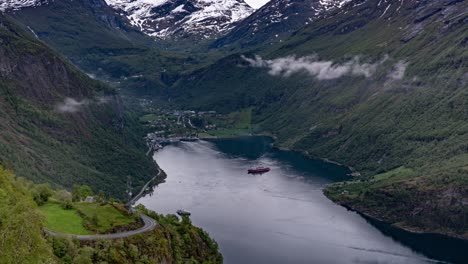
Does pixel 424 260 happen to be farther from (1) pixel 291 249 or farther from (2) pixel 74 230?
(2) pixel 74 230

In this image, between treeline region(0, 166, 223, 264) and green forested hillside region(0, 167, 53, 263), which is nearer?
green forested hillside region(0, 167, 53, 263)

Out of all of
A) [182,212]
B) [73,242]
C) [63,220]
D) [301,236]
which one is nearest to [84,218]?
[63,220]

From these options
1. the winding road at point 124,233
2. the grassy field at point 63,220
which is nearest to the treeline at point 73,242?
the winding road at point 124,233

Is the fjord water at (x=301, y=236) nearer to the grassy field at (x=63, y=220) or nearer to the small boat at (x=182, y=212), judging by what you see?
the small boat at (x=182, y=212)

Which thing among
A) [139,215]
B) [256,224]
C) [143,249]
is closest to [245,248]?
[256,224]

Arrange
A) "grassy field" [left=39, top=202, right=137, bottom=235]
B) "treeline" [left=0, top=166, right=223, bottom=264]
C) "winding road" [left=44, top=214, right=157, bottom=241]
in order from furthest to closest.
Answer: "grassy field" [left=39, top=202, right=137, bottom=235] → "winding road" [left=44, top=214, right=157, bottom=241] → "treeline" [left=0, top=166, right=223, bottom=264]

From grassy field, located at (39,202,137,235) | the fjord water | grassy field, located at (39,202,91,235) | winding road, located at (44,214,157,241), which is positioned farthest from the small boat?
grassy field, located at (39,202,91,235)

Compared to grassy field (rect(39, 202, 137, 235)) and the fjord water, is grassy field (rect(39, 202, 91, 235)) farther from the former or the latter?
the fjord water

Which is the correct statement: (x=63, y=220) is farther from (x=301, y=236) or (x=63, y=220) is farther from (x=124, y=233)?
(x=301, y=236)
